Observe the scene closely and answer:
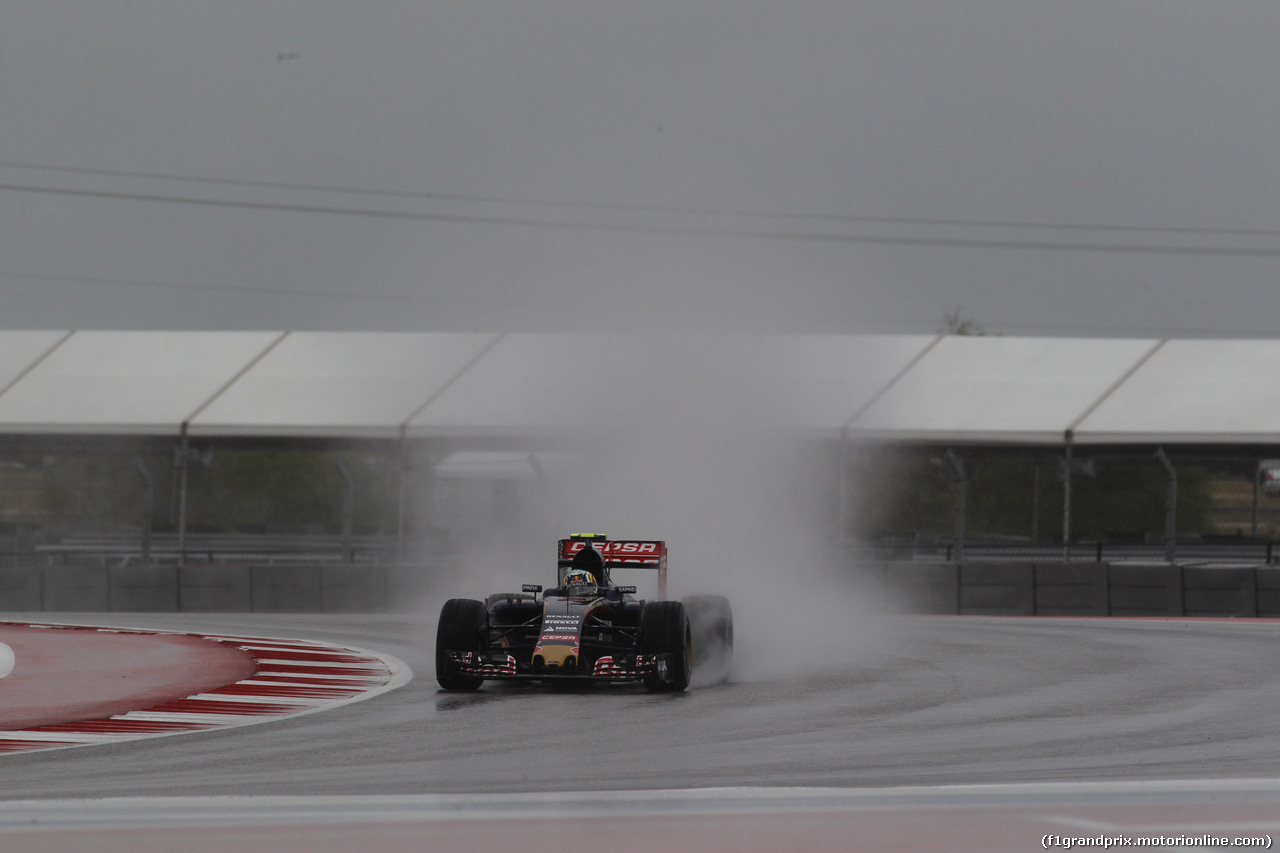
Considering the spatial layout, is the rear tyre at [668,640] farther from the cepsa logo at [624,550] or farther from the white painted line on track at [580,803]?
the white painted line on track at [580,803]

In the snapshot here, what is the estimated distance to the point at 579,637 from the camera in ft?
35.5

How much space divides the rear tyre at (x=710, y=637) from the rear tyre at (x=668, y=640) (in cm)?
99

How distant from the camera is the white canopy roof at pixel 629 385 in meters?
22.6

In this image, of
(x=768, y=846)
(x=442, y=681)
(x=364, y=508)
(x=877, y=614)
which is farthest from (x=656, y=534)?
(x=364, y=508)

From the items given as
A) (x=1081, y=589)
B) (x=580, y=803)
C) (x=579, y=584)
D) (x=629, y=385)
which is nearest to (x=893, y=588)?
(x=1081, y=589)

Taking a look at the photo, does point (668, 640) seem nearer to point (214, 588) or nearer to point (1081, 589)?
point (1081, 589)

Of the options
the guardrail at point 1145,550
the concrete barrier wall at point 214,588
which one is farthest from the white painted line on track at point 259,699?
the guardrail at point 1145,550

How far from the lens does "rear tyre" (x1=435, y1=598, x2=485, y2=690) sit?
1089cm

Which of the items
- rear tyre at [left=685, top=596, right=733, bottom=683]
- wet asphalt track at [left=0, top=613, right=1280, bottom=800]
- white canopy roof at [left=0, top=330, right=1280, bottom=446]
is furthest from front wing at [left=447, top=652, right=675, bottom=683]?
white canopy roof at [left=0, top=330, right=1280, bottom=446]

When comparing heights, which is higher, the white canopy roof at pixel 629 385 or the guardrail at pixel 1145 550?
the white canopy roof at pixel 629 385

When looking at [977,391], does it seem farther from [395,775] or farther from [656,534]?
[395,775]

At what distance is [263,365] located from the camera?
25.3 metres

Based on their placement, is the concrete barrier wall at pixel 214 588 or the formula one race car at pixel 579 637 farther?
the concrete barrier wall at pixel 214 588

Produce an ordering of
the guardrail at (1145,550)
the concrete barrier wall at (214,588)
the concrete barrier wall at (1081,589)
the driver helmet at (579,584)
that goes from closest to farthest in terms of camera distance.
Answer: the driver helmet at (579,584), the concrete barrier wall at (1081,589), the guardrail at (1145,550), the concrete barrier wall at (214,588)
